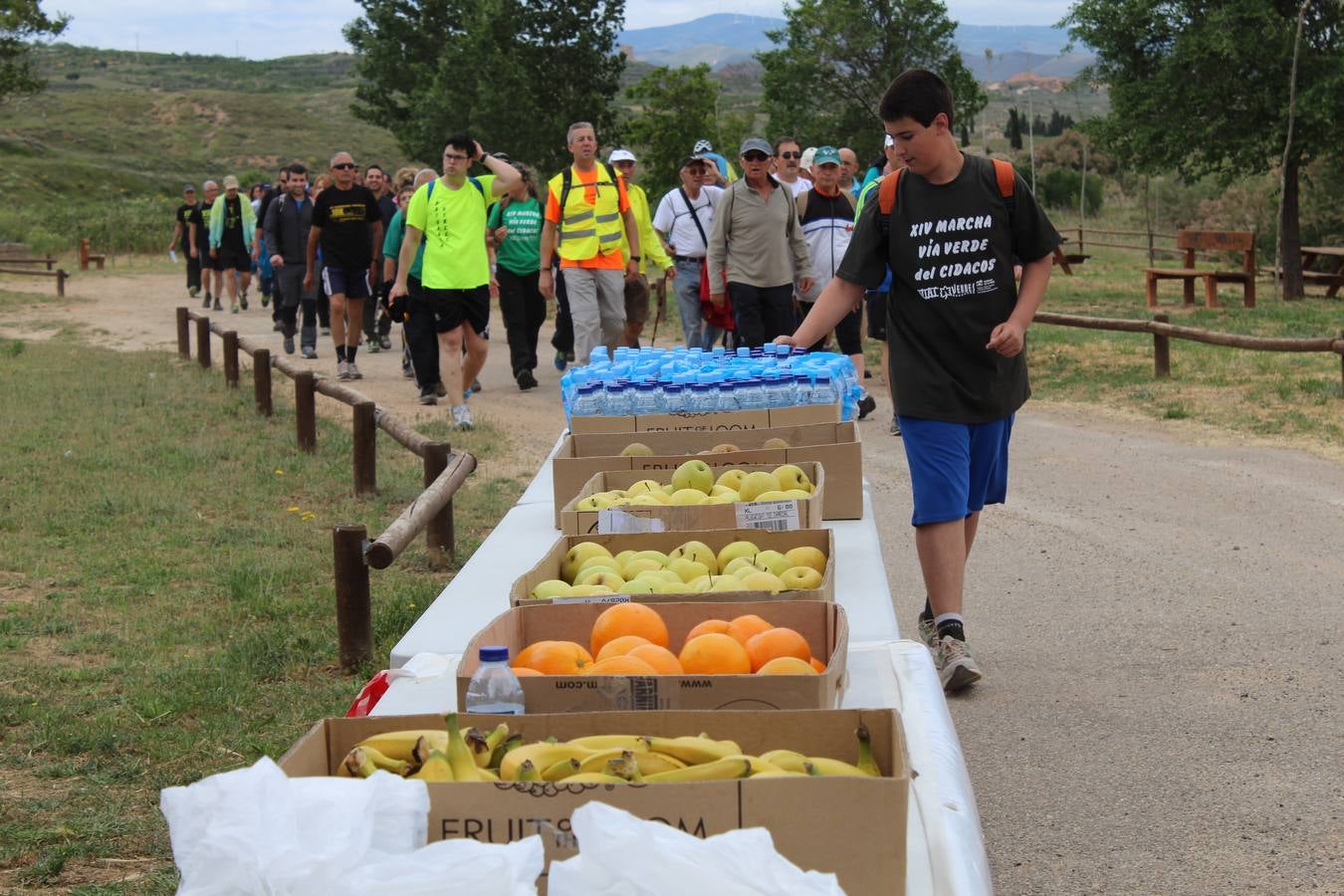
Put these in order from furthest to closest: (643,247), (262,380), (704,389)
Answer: (643,247) → (262,380) → (704,389)

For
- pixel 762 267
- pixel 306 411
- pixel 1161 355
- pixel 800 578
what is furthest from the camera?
pixel 1161 355

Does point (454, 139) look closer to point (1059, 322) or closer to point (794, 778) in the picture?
point (1059, 322)

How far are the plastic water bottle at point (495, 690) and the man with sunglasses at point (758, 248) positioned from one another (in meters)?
8.79

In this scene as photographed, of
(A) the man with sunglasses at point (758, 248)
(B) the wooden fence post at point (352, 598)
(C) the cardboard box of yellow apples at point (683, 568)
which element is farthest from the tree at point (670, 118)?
(C) the cardboard box of yellow apples at point (683, 568)

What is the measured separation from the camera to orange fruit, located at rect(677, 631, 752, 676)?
3.09 meters

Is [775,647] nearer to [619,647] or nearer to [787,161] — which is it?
[619,647]

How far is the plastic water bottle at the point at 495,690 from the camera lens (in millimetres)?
2834

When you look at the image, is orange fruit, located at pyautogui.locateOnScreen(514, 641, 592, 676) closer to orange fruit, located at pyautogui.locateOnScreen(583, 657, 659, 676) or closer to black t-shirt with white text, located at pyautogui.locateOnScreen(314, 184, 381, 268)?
orange fruit, located at pyautogui.locateOnScreen(583, 657, 659, 676)

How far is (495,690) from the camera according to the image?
2.84 meters

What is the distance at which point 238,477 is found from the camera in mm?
10531

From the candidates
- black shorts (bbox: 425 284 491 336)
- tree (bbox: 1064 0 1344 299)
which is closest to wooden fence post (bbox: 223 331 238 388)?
black shorts (bbox: 425 284 491 336)

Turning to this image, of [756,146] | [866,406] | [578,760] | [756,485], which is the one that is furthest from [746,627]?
[866,406]

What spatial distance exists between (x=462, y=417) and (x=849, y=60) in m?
30.6

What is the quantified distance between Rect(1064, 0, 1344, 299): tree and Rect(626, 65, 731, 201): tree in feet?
24.2
